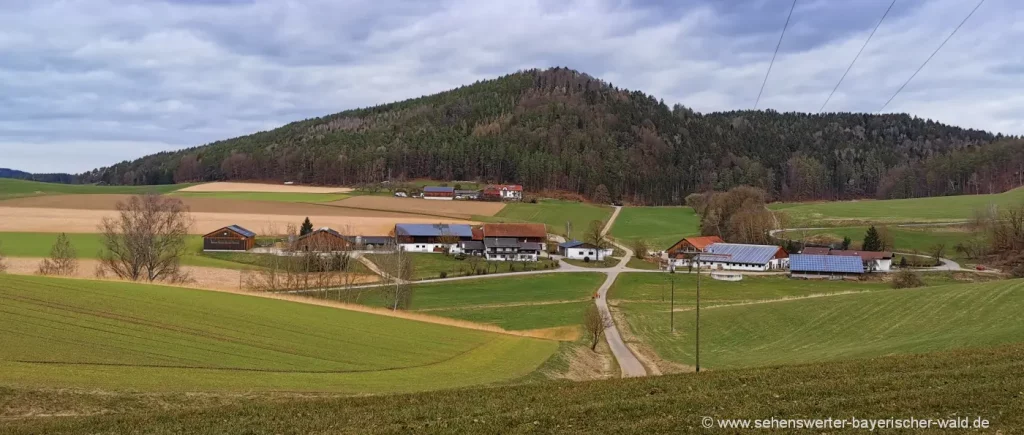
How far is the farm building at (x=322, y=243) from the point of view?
260 feet

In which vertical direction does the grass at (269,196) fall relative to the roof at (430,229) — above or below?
above

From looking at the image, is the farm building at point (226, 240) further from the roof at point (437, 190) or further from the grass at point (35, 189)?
the roof at point (437, 190)

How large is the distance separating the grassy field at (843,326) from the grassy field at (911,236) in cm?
6245

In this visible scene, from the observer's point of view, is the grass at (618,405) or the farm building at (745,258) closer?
the grass at (618,405)

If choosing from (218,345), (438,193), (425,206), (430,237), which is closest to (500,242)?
(430,237)

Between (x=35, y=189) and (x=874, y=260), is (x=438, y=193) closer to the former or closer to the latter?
(x=35, y=189)

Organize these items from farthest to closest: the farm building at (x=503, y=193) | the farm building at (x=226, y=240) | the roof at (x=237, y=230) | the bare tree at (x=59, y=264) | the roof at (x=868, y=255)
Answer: the farm building at (x=503, y=193) < the roof at (x=237, y=230) < the farm building at (x=226, y=240) < the roof at (x=868, y=255) < the bare tree at (x=59, y=264)

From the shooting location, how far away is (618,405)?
16469 millimetres

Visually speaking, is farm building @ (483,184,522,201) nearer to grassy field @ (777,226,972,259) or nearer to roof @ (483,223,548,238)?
roof @ (483,223,548,238)

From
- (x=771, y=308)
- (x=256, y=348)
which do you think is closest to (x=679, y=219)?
(x=771, y=308)

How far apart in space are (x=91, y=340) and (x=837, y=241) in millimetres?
109384

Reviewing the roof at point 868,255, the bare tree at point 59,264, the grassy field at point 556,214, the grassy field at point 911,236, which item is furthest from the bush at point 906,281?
the bare tree at point 59,264

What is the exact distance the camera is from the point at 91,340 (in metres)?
26.5

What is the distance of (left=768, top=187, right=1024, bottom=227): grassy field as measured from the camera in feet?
409
